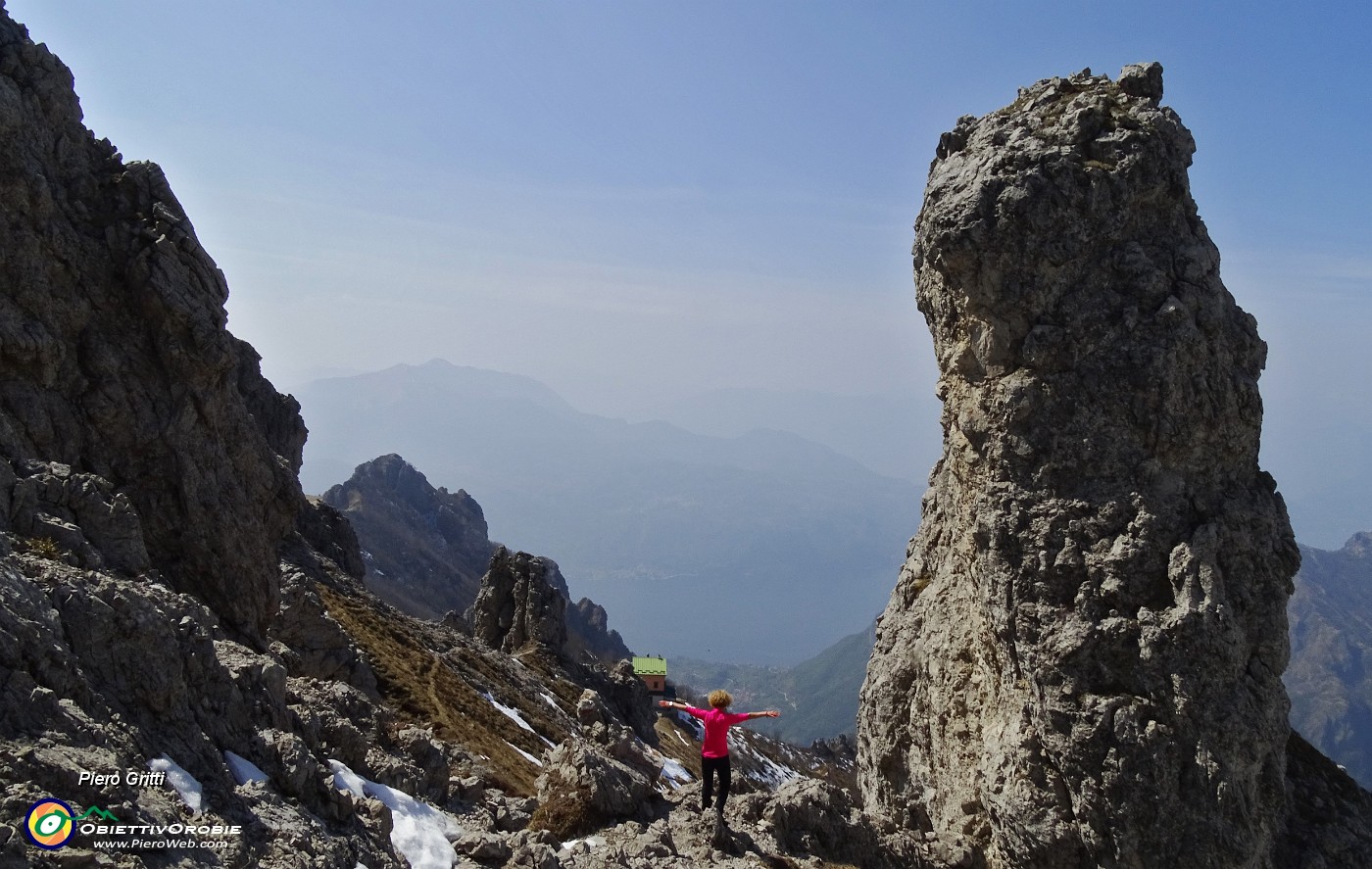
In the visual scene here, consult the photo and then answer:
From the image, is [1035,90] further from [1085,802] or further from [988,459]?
[1085,802]

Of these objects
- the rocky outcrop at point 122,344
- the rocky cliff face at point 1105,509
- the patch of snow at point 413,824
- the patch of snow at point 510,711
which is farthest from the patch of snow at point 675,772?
the patch of snow at point 413,824

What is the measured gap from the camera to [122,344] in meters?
23.1

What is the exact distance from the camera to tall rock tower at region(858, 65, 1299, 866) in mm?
16719

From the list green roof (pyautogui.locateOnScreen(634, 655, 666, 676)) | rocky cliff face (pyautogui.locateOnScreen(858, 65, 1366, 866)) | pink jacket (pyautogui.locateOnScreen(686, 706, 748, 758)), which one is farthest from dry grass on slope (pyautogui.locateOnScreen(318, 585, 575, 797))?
green roof (pyautogui.locateOnScreen(634, 655, 666, 676))

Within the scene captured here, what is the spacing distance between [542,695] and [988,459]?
1812 inches

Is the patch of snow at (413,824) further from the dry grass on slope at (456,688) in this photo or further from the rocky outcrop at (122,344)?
the dry grass on slope at (456,688)

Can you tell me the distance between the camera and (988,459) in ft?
62.6

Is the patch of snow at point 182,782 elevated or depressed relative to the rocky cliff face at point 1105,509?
depressed

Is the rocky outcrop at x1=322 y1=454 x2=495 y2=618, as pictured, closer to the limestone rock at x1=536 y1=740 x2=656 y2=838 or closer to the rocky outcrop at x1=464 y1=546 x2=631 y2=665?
the rocky outcrop at x1=464 y1=546 x2=631 y2=665

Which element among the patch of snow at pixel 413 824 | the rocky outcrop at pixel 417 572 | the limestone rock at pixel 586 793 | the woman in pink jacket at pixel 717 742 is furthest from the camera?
the rocky outcrop at pixel 417 572

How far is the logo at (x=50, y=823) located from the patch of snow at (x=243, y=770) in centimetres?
381

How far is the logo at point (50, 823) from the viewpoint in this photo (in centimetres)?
883

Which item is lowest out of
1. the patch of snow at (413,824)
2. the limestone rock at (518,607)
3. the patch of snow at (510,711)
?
the patch of snow at (413,824)

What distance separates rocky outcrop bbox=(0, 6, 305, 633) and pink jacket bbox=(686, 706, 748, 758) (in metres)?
12.1
